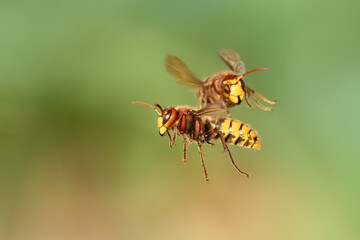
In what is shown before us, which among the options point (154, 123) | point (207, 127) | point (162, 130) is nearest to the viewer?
point (162, 130)

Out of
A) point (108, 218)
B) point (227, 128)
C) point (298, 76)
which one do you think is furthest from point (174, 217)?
point (227, 128)

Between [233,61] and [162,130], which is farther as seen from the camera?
[233,61]

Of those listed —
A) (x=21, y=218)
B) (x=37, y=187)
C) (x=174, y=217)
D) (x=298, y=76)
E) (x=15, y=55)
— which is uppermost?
(x=15, y=55)

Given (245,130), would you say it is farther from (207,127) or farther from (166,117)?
(166,117)

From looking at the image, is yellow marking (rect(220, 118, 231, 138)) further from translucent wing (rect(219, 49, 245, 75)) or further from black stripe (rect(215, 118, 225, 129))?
translucent wing (rect(219, 49, 245, 75))

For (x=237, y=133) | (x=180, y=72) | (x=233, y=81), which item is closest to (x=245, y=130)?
(x=237, y=133)

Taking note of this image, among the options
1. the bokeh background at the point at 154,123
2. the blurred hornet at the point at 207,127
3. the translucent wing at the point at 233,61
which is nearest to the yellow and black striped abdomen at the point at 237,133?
the blurred hornet at the point at 207,127

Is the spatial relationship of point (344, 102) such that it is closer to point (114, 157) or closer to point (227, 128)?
point (227, 128)
